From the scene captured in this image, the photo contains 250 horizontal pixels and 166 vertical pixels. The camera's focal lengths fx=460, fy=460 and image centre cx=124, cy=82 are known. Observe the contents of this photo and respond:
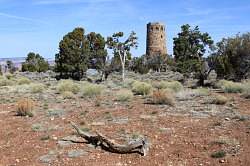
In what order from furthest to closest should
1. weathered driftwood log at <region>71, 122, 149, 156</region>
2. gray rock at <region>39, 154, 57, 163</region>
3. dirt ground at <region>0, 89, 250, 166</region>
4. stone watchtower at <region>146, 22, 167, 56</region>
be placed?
1. stone watchtower at <region>146, 22, 167, 56</region>
2. weathered driftwood log at <region>71, 122, 149, 156</region>
3. gray rock at <region>39, 154, 57, 163</region>
4. dirt ground at <region>0, 89, 250, 166</region>

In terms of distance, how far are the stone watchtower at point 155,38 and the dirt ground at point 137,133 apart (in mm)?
61805

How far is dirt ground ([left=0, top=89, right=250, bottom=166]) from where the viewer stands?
36.0 feet

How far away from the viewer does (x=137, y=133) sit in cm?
1334

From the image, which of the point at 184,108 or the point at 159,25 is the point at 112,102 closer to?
the point at 184,108

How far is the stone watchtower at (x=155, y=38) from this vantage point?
81.2 meters

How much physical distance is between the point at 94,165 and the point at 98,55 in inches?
1348

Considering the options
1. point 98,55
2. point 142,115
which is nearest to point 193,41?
point 98,55

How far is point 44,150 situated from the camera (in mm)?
12000

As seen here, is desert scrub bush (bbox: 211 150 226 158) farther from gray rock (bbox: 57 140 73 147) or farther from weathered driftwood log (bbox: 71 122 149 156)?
gray rock (bbox: 57 140 73 147)

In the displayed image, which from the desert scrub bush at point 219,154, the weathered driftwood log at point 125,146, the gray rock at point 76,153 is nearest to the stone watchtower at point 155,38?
the weathered driftwood log at point 125,146

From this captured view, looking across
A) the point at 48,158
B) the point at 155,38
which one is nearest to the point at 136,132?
the point at 48,158

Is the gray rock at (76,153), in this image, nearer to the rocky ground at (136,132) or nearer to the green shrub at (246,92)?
the rocky ground at (136,132)

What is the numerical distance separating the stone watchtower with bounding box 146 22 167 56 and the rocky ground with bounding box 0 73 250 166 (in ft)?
200

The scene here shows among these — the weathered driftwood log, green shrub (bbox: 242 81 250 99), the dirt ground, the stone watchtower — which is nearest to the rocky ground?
the dirt ground
